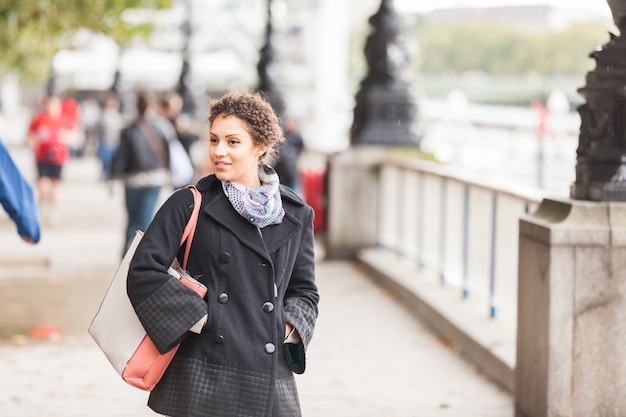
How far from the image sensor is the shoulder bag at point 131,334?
4.17m

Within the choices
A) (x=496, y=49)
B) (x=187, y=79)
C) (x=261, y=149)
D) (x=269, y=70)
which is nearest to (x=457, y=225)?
(x=261, y=149)

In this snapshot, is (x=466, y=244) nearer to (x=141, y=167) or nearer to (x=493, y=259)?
(x=493, y=259)

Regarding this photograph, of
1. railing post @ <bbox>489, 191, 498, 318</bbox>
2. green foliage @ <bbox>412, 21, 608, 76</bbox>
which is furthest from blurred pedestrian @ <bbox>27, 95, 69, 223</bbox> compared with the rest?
green foliage @ <bbox>412, 21, 608, 76</bbox>

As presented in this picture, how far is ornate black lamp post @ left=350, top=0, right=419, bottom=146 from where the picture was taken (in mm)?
15180

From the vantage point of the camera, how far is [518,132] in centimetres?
4294

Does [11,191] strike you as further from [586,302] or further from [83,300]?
[83,300]

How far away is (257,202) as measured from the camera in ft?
13.7

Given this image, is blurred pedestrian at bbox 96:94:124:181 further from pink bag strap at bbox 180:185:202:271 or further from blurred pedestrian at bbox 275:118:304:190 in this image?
pink bag strap at bbox 180:185:202:271

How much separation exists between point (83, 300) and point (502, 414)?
5.41m

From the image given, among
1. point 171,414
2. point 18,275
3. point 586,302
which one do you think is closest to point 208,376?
point 171,414

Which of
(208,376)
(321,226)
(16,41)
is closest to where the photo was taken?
(208,376)

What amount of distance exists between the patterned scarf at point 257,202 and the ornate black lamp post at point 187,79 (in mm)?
26936

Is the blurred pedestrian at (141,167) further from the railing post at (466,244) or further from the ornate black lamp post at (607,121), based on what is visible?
the ornate black lamp post at (607,121)

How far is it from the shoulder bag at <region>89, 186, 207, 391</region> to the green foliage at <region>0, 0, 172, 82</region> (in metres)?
11.6
